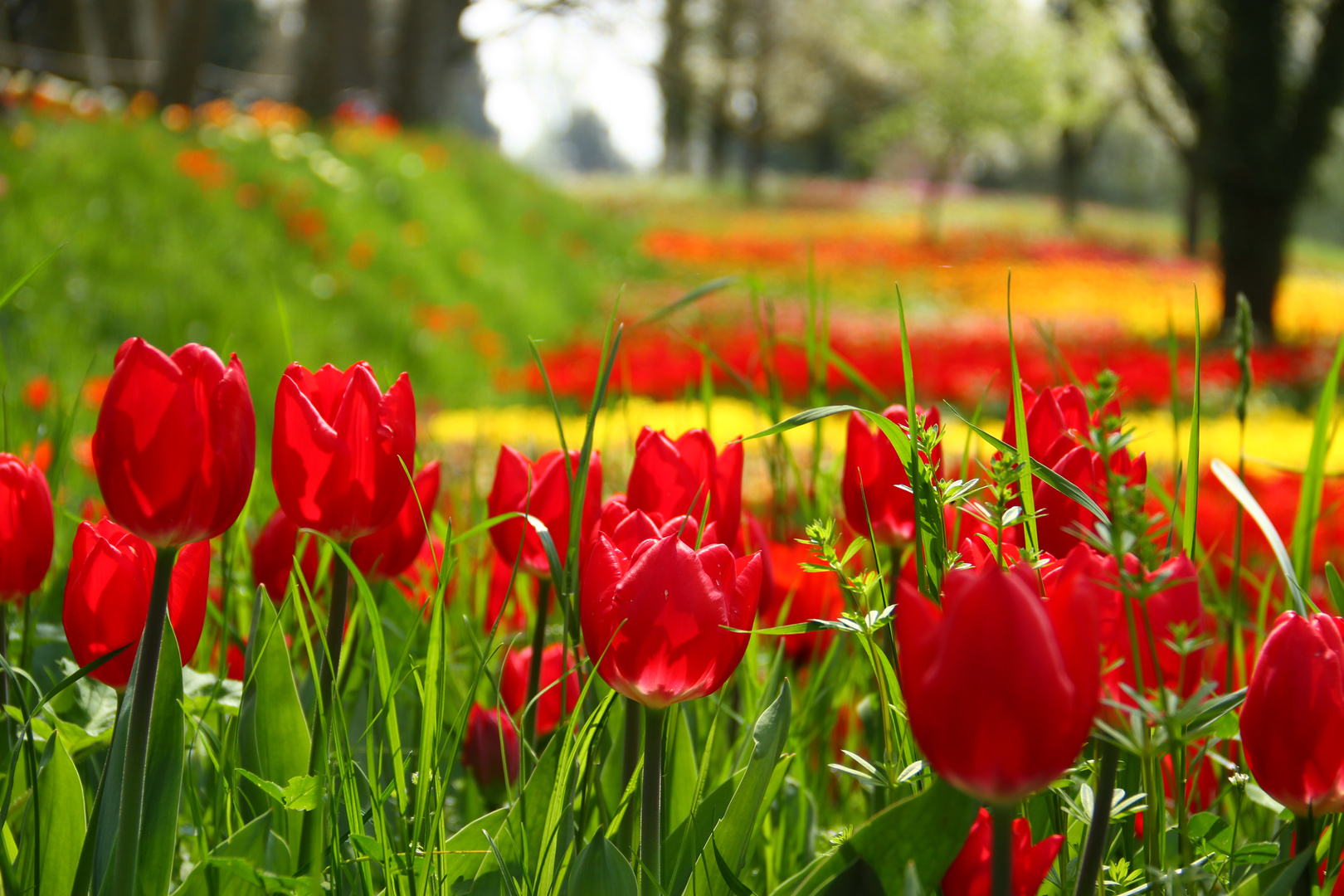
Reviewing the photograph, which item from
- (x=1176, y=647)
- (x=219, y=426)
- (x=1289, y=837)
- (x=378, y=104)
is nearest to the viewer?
(x=1176, y=647)

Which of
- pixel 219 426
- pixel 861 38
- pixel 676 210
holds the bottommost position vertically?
pixel 219 426

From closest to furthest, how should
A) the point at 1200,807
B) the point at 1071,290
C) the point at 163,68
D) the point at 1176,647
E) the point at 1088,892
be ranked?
the point at 1176,647 < the point at 1088,892 < the point at 1200,807 < the point at 163,68 < the point at 1071,290

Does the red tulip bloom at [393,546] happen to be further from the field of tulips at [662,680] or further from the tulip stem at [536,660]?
the tulip stem at [536,660]

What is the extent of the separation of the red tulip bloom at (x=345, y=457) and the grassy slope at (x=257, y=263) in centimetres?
73

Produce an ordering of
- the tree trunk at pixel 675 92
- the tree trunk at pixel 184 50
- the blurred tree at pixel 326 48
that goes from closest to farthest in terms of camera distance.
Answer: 1. the tree trunk at pixel 184 50
2. the blurred tree at pixel 326 48
3. the tree trunk at pixel 675 92

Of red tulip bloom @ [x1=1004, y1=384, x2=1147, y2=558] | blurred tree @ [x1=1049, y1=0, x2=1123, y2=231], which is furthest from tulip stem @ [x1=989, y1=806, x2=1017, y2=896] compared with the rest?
blurred tree @ [x1=1049, y1=0, x2=1123, y2=231]

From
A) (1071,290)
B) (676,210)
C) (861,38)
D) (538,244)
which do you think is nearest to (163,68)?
(538,244)

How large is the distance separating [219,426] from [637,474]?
322 mm

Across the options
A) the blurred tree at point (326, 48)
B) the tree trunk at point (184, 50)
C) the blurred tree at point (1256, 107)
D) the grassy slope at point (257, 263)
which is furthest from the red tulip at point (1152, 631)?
the blurred tree at point (326, 48)

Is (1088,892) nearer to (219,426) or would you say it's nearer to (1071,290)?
(219,426)

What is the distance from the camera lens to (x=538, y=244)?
10.6 m

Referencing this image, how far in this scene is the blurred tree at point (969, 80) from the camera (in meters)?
23.9

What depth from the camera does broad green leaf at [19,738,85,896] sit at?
0.72 m

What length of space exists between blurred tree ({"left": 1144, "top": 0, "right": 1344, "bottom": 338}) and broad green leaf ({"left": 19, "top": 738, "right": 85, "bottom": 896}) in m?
9.81
